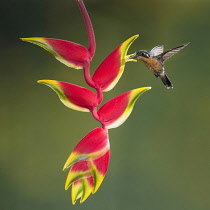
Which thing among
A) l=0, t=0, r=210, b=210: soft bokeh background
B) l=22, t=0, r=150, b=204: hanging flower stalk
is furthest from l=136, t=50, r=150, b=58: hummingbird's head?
l=22, t=0, r=150, b=204: hanging flower stalk

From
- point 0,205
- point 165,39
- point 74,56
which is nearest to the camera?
point 74,56

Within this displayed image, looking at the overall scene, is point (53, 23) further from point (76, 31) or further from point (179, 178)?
point (179, 178)

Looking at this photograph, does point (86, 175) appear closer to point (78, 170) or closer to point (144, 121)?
point (78, 170)

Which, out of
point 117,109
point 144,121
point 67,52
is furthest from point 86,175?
point 144,121

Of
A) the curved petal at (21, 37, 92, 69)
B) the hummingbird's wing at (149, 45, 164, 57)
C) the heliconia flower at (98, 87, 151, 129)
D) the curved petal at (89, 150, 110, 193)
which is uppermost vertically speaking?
the hummingbird's wing at (149, 45, 164, 57)

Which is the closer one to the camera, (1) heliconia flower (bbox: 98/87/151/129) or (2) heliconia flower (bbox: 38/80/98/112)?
(2) heliconia flower (bbox: 38/80/98/112)

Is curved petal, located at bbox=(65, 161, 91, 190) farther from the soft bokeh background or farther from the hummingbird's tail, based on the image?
the hummingbird's tail

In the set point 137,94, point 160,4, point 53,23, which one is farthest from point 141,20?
point 137,94
